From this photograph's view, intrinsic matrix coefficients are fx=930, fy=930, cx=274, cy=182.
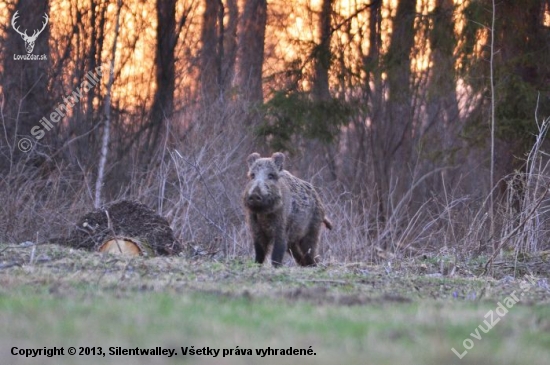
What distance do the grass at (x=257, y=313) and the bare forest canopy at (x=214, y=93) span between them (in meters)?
5.59

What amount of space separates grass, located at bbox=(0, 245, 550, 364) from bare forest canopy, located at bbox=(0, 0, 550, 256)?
18.3 ft

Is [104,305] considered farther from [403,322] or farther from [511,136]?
[511,136]

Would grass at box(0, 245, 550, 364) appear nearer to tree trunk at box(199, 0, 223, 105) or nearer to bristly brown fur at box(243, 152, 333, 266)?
bristly brown fur at box(243, 152, 333, 266)

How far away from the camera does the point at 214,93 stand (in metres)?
25.0

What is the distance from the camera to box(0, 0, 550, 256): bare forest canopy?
19219 millimetres

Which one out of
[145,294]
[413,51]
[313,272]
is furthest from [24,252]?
[413,51]

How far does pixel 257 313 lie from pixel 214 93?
18.7 m

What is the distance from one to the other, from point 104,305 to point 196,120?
15196mm

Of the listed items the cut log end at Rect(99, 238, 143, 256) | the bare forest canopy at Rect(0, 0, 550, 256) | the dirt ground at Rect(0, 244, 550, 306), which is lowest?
the cut log end at Rect(99, 238, 143, 256)

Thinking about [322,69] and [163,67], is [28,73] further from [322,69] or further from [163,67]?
[322,69]

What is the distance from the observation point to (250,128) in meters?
21.7

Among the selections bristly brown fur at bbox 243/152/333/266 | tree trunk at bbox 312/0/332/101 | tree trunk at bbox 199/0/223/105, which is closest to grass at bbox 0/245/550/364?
bristly brown fur at bbox 243/152/333/266

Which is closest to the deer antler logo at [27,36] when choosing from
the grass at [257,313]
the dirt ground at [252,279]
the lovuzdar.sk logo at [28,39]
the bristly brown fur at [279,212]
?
the lovuzdar.sk logo at [28,39]

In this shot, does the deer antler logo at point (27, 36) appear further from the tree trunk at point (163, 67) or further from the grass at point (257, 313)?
the grass at point (257, 313)
